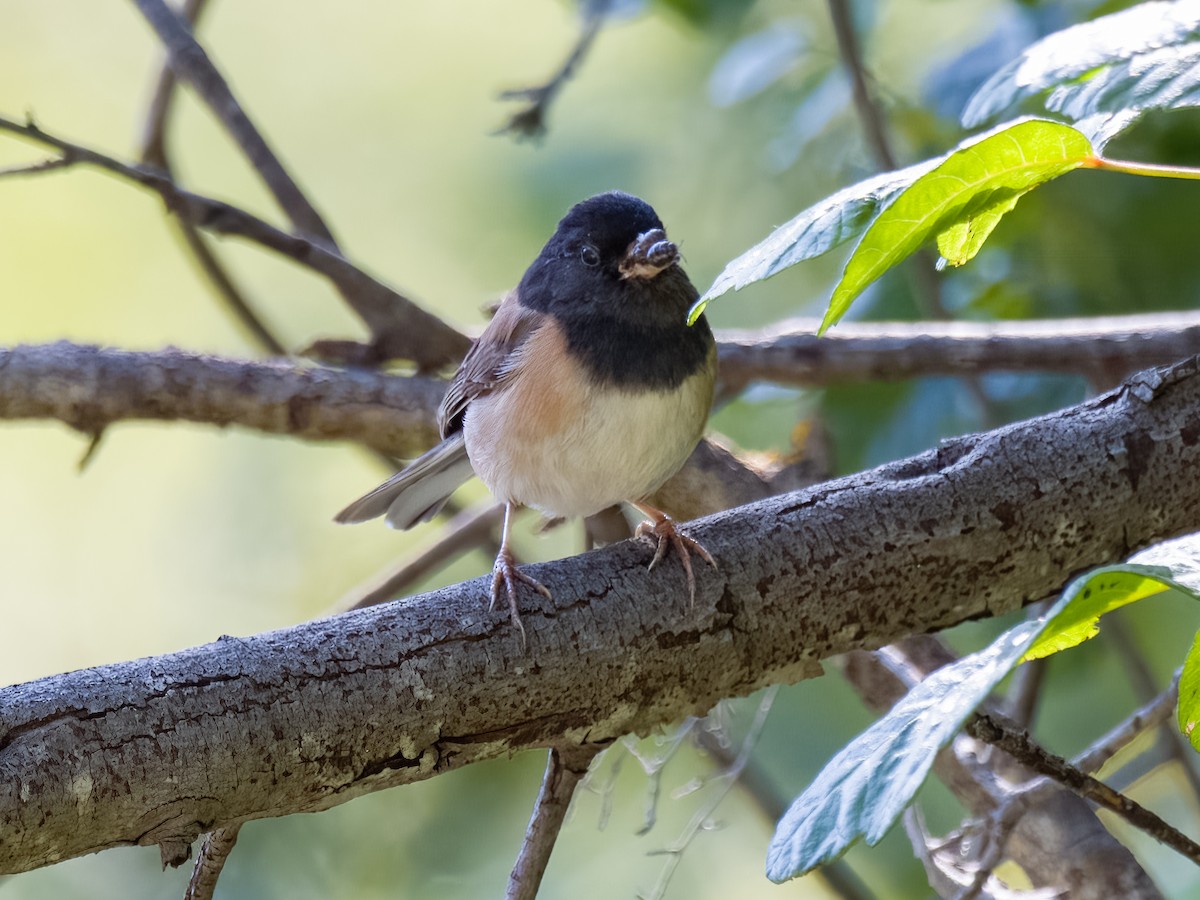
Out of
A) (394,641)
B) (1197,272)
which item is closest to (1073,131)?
(394,641)

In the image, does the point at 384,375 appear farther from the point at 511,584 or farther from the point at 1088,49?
the point at 1088,49

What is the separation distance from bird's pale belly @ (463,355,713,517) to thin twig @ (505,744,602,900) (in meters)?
0.48

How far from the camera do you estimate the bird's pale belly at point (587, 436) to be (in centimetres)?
165

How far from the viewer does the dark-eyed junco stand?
165 centimetres

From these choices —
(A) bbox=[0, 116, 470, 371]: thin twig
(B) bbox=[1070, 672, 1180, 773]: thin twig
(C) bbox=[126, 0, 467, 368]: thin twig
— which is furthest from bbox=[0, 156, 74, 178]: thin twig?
(B) bbox=[1070, 672, 1180, 773]: thin twig

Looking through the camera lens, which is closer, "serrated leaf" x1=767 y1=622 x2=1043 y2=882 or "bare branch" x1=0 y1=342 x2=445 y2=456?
"serrated leaf" x1=767 y1=622 x2=1043 y2=882

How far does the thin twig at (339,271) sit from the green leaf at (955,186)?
1.46 meters

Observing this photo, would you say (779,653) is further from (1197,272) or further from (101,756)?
(1197,272)

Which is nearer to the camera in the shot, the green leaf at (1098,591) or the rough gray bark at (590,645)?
the green leaf at (1098,591)

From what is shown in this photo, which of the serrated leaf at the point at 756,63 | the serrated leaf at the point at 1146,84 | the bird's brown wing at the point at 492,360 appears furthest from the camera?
the serrated leaf at the point at 756,63

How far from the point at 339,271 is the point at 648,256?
870mm

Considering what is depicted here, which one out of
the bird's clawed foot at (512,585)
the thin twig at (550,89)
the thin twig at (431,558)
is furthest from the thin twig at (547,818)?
the thin twig at (550,89)

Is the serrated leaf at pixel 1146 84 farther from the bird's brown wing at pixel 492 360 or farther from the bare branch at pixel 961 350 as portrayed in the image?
the bare branch at pixel 961 350

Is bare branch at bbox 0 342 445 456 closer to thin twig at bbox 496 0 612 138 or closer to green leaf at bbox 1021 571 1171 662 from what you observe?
thin twig at bbox 496 0 612 138
